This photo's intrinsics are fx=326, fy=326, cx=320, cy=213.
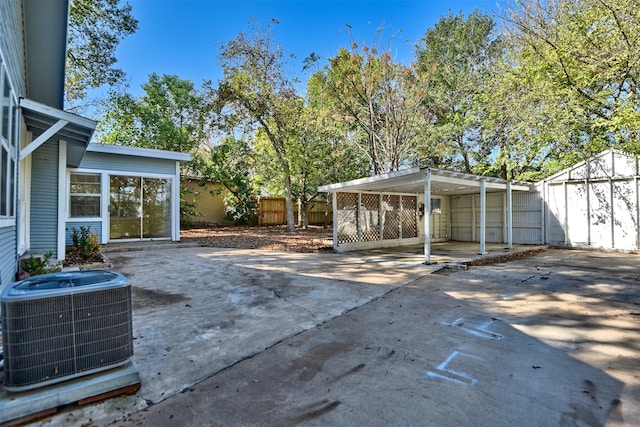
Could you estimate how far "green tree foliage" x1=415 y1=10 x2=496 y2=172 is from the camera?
14.5 meters

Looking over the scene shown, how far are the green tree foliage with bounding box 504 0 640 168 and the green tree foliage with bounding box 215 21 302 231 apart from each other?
861 cm

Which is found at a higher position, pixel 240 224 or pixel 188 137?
pixel 188 137

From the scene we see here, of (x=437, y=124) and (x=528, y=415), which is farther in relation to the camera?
(x=437, y=124)

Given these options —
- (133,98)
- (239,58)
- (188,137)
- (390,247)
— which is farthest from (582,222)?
(133,98)

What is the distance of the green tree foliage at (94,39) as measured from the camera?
11828 mm

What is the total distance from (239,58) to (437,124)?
9.72m

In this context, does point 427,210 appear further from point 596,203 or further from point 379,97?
point 596,203

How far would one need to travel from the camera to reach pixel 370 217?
11.0 m

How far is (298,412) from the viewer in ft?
6.77

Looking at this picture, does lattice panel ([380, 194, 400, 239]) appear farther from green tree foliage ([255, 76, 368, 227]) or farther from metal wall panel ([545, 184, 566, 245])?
A: metal wall panel ([545, 184, 566, 245])

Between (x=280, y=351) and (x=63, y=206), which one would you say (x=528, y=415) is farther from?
(x=63, y=206)

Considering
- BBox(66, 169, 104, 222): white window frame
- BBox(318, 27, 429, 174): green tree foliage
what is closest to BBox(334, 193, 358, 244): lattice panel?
BBox(318, 27, 429, 174): green tree foliage

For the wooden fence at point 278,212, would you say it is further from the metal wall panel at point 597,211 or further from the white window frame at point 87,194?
the metal wall panel at point 597,211

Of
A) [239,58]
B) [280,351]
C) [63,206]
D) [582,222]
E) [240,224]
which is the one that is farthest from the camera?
[240,224]
